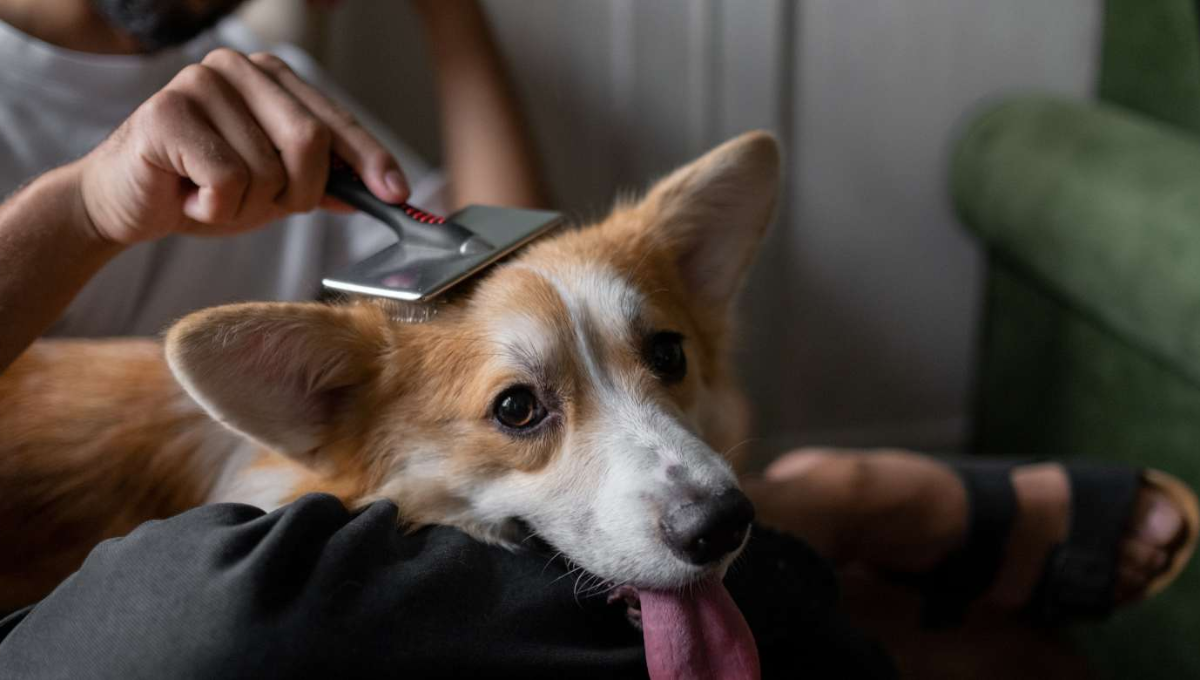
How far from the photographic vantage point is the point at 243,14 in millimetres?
1612

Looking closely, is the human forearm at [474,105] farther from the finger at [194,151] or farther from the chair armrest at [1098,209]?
the chair armrest at [1098,209]

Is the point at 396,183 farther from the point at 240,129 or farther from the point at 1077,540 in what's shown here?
the point at 1077,540

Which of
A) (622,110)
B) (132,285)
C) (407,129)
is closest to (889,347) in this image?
(622,110)

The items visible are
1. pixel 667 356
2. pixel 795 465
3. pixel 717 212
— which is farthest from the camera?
pixel 795 465

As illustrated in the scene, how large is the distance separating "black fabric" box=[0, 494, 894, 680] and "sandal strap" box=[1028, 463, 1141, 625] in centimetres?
82

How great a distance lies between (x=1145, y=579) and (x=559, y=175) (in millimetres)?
1321

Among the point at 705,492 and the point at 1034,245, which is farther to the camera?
the point at 1034,245

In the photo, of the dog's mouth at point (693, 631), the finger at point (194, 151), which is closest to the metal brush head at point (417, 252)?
the finger at point (194, 151)

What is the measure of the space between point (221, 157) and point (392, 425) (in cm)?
31

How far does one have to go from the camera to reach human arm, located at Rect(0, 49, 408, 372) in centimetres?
84

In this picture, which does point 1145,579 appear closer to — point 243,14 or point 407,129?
point 407,129

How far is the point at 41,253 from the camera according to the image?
0.87 meters

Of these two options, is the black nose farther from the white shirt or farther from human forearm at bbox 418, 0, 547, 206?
human forearm at bbox 418, 0, 547, 206

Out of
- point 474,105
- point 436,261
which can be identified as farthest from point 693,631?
point 474,105
